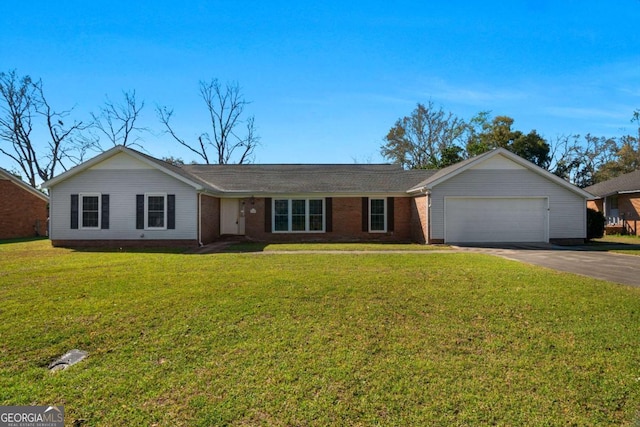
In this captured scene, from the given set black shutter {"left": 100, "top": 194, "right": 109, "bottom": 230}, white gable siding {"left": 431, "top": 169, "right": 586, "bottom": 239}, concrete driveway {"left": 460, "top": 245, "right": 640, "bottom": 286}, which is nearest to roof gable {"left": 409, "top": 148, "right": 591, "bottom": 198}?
white gable siding {"left": 431, "top": 169, "right": 586, "bottom": 239}

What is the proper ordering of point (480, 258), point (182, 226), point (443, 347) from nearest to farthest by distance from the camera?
point (443, 347), point (480, 258), point (182, 226)

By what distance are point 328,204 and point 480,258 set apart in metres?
Answer: 8.21

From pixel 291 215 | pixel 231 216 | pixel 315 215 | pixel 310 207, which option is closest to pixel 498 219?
pixel 315 215

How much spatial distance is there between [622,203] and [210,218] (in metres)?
25.4

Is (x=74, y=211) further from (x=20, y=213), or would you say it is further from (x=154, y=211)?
(x=20, y=213)

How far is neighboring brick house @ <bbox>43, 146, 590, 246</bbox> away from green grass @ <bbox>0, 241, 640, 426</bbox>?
7.79 meters

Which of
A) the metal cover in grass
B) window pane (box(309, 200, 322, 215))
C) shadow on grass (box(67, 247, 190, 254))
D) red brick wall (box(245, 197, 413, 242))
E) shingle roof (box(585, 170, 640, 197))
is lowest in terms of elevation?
the metal cover in grass

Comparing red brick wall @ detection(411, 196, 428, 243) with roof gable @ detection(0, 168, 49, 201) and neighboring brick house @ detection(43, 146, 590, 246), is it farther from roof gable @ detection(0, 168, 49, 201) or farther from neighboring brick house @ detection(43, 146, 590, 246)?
roof gable @ detection(0, 168, 49, 201)

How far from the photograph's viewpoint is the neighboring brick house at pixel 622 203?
73.5ft

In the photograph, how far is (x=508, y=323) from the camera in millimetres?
5355

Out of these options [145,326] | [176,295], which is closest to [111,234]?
[176,295]

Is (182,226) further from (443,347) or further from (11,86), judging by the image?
(11,86)

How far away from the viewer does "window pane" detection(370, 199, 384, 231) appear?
59.6 feet

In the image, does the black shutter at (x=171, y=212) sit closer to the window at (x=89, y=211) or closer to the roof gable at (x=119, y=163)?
the roof gable at (x=119, y=163)
